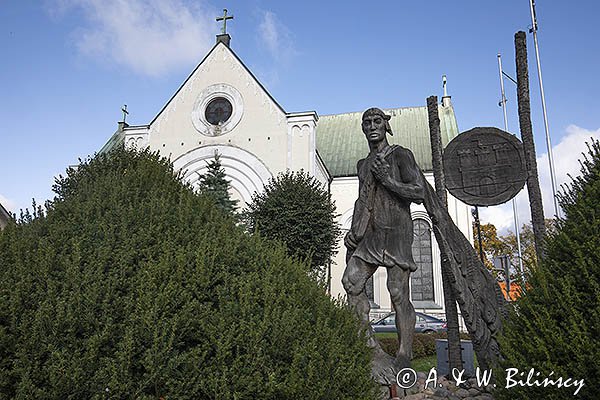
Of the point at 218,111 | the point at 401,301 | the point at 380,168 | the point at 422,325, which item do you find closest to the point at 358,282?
the point at 401,301

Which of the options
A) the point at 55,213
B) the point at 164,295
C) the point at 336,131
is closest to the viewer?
the point at 164,295

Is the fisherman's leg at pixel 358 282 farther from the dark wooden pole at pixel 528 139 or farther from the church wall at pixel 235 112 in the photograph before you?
the church wall at pixel 235 112

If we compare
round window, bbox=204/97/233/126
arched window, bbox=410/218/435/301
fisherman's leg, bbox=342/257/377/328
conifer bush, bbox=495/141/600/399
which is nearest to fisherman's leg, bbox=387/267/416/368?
fisherman's leg, bbox=342/257/377/328

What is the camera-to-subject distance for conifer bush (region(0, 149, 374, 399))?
278 cm

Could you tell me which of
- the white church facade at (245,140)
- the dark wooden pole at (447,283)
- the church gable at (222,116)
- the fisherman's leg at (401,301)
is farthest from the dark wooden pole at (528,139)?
the church gable at (222,116)

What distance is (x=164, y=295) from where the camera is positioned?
9.86 ft

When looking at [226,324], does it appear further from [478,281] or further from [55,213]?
[478,281]

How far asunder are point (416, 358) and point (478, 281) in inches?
327

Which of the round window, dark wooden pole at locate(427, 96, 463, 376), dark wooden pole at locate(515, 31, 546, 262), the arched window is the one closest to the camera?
dark wooden pole at locate(427, 96, 463, 376)

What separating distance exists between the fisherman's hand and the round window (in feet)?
73.0

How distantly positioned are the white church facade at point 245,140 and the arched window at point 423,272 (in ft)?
0.09

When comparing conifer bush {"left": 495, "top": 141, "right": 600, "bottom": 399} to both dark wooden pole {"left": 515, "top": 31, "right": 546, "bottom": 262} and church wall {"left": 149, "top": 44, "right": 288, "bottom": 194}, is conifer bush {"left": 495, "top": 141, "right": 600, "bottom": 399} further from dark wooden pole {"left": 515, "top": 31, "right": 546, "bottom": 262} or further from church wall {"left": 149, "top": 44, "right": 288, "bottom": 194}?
church wall {"left": 149, "top": 44, "right": 288, "bottom": 194}

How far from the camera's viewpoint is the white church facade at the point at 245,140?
1024 inches

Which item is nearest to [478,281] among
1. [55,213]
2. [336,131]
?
[55,213]
